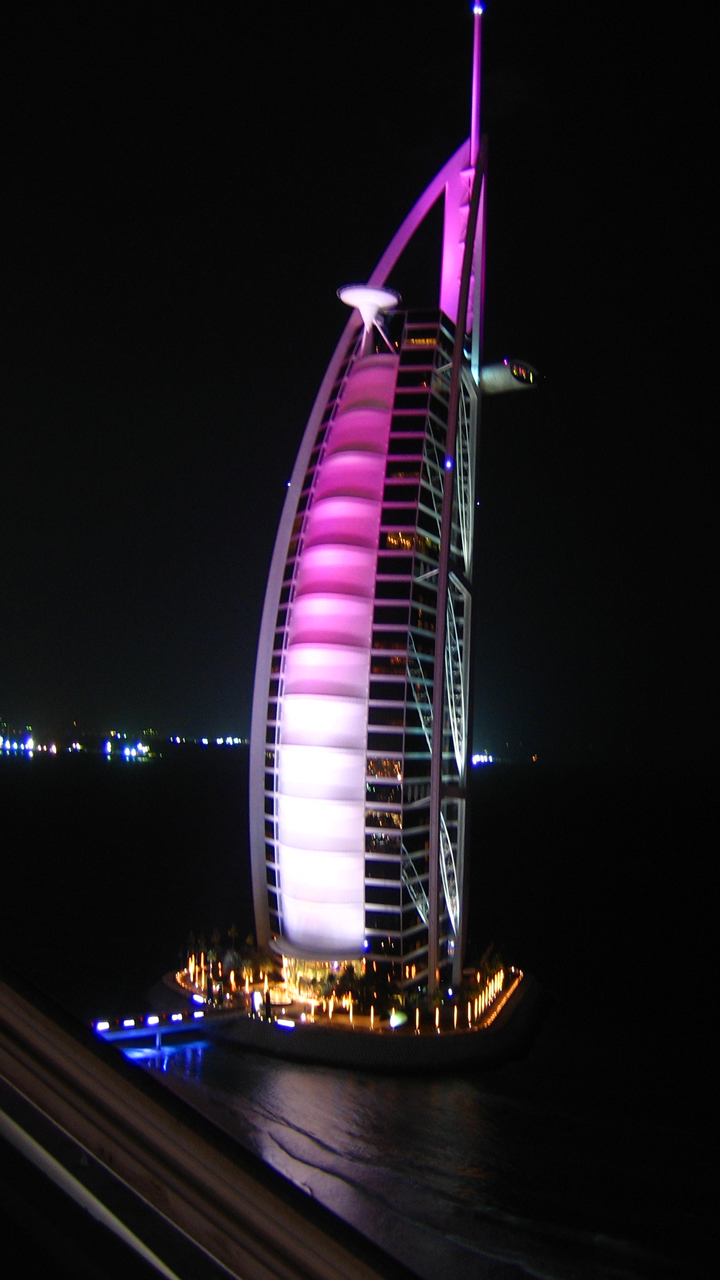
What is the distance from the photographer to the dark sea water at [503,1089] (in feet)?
83.3

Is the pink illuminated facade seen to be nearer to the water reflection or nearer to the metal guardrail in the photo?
the water reflection

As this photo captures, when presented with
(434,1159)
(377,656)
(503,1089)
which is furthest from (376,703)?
(434,1159)

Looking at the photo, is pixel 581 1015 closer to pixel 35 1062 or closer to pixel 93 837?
pixel 35 1062

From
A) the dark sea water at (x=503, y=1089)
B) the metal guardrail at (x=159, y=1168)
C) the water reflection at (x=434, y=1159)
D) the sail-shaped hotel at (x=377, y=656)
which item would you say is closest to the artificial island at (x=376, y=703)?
the sail-shaped hotel at (x=377, y=656)

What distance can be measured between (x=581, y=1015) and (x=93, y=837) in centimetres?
8094

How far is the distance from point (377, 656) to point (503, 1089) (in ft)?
57.0

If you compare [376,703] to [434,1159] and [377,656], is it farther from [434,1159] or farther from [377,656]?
[434,1159]

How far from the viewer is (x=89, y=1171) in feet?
10.6

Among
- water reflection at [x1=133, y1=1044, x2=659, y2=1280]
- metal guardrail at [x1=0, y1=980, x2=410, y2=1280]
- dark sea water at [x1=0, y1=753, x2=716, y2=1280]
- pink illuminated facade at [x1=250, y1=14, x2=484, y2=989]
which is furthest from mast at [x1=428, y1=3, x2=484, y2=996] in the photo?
metal guardrail at [x1=0, y1=980, x2=410, y2=1280]

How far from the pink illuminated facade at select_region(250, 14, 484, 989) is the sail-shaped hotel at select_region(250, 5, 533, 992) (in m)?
0.08

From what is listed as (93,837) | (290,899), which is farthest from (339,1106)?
(93,837)

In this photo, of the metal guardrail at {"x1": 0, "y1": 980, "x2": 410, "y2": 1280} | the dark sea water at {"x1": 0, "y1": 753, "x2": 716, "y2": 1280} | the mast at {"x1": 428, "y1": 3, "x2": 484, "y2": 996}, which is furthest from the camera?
the mast at {"x1": 428, "y1": 3, "x2": 484, "y2": 996}

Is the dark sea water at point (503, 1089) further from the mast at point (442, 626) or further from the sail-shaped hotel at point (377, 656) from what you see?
the sail-shaped hotel at point (377, 656)

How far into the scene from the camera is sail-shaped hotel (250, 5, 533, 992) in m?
40.2
